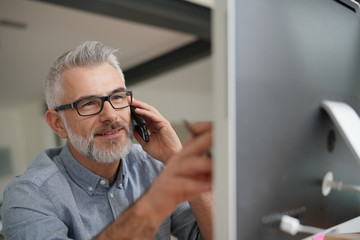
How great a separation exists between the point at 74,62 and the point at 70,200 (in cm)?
38

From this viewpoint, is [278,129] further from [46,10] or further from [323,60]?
[46,10]

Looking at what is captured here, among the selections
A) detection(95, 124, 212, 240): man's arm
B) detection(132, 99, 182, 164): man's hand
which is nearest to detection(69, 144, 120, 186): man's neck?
detection(132, 99, 182, 164): man's hand

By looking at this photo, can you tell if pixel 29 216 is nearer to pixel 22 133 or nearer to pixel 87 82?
pixel 87 82

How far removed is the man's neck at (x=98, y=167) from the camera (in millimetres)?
917

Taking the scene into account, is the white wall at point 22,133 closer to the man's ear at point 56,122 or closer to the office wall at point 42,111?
the office wall at point 42,111

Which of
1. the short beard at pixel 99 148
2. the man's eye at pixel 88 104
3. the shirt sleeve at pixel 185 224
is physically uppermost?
the man's eye at pixel 88 104

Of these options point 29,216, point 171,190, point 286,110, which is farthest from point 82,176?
point 286,110

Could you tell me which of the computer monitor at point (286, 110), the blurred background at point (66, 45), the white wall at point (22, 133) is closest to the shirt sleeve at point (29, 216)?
the computer monitor at point (286, 110)

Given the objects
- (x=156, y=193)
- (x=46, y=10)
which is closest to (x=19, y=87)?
(x=46, y=10)

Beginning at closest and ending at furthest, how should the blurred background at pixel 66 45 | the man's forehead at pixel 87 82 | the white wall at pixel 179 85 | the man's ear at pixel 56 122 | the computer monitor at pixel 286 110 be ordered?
the computer monitor at pixel 286 110
the man's forehead at pixel 87 82
the man's ear at pixel 56 122
the blurred background at pixel 66 45
the white wall at pixel 179 85

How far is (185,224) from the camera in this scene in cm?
88

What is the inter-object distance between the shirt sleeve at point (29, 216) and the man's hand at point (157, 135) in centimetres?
30

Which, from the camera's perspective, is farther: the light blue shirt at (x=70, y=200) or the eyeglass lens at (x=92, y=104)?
the eyeglass lens at (x=92, y=104)

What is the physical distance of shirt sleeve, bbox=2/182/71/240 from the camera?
2.13 feet
